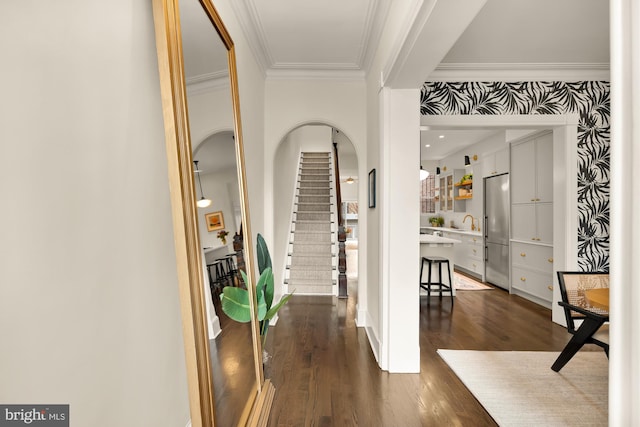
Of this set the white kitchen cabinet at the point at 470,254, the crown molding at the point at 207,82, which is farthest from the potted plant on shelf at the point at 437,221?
the crown molding at the point at 207,82

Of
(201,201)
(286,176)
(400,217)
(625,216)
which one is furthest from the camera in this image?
(286,176)

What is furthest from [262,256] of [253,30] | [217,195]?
[253,30]

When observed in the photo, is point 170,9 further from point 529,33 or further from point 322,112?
point 529,33

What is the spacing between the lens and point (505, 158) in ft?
18.5

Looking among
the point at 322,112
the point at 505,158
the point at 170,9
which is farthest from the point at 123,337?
the point at 505,158

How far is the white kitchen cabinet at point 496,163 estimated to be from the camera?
564cm

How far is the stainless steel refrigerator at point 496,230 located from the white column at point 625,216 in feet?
18.5

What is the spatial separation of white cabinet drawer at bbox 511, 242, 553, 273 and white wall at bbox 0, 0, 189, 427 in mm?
4819

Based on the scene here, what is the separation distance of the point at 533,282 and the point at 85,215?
17.9ft

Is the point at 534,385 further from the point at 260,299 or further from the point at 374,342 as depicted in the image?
the point at 260,299

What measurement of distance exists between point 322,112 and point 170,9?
9.29 feet

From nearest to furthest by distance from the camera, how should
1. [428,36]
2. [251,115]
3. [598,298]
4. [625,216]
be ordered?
[625,216]
[428,36]
[598,298]
[251,115]

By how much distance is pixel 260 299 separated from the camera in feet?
7.57

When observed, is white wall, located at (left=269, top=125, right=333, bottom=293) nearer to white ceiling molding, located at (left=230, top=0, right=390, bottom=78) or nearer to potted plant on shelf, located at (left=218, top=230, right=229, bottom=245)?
white ceiling molding, located at (left=230, top=0, right=390, bottom=78)
